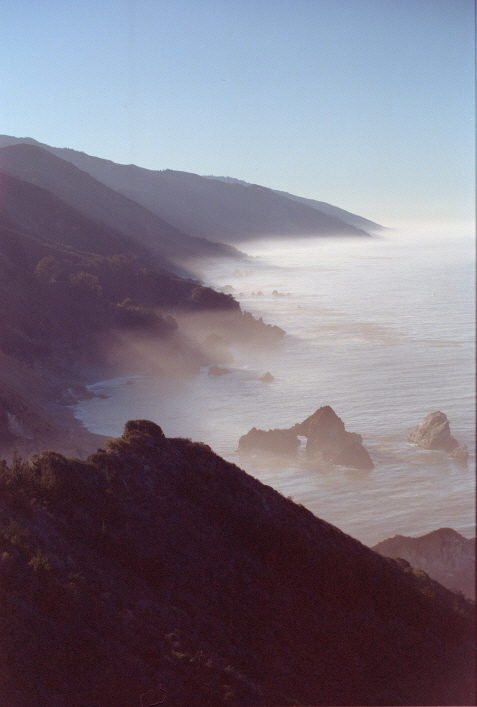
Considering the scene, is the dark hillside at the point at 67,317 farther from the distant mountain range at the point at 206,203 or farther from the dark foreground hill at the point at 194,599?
the distant mountain range at the point at 206,203

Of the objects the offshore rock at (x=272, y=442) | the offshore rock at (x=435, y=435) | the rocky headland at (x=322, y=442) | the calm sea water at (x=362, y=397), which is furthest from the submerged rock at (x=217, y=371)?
the offshore rock at (x=435, y=435)

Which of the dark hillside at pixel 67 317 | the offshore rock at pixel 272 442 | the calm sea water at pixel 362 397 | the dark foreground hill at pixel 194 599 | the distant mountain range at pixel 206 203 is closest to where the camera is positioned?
the dark foreground hill at pixel 194 599

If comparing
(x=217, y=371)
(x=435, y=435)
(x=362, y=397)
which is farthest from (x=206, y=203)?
(x=435, y=435)

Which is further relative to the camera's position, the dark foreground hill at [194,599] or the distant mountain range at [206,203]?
the distant mountain range at [206,203]

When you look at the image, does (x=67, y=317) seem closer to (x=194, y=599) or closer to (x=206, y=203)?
(x=194, y=599)

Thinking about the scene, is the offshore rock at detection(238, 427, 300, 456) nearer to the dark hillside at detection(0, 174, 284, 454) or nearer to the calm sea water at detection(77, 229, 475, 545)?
the calm sea water at detection(77, 229, 475, 545)

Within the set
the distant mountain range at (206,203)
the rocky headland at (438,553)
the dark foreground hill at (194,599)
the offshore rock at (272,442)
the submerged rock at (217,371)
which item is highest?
the distant mountain range at (206,203)
